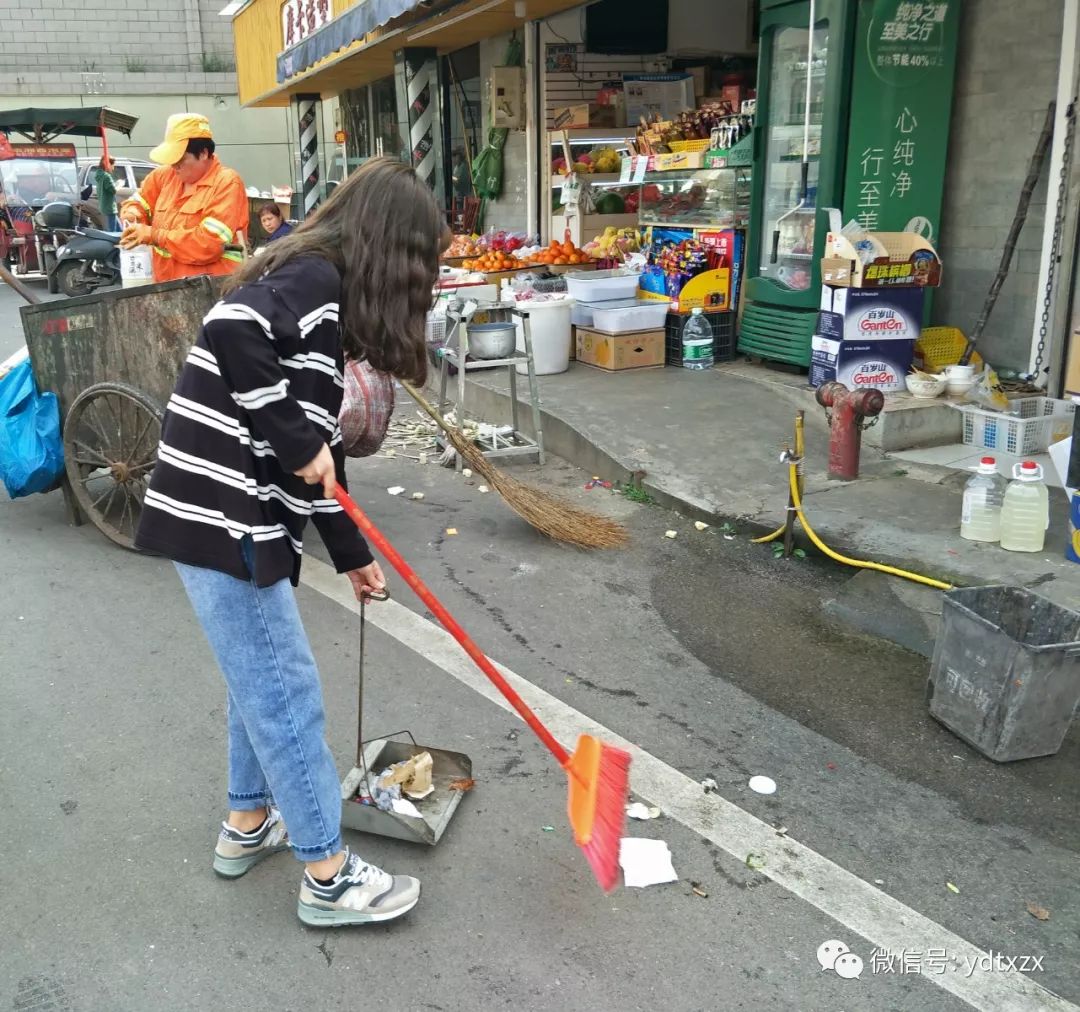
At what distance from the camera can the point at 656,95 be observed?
11.0 meters

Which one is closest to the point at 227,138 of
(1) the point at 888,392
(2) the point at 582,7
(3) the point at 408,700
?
(2) the point at 582,7

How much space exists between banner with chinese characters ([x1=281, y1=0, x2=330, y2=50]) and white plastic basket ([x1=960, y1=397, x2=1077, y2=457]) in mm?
9597

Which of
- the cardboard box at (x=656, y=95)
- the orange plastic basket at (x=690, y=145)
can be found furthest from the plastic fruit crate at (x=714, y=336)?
the cardboard box at (x=656, y=95)

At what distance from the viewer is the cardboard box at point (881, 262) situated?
6.46m

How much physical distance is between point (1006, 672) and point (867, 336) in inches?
151

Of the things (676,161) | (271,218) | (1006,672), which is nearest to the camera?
(1006,672)

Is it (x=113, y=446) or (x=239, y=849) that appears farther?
(x=113, y=446)

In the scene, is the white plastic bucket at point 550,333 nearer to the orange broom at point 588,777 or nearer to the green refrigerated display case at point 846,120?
the green refrigerated display case at point 846,120

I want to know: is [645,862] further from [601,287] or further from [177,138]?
[601,287]

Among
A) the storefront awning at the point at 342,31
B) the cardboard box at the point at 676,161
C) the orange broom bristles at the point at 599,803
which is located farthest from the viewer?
the storefront awning at the point at 342,31

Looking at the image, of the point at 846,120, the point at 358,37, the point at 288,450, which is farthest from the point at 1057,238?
the point at 358,37

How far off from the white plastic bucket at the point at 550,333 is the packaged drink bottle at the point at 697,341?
37.7 inches

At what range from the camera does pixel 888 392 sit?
672cm

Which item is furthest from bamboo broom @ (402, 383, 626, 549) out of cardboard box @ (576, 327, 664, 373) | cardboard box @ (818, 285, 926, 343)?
cardboard box @ (576, 327, 664, 373)
